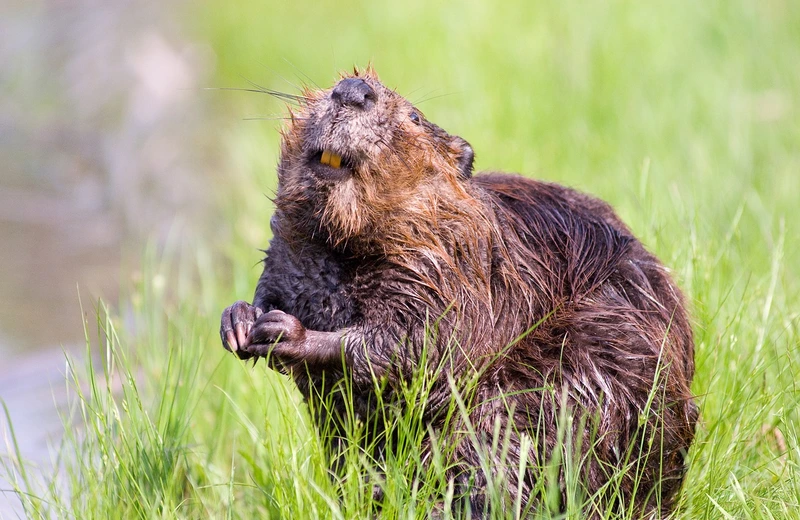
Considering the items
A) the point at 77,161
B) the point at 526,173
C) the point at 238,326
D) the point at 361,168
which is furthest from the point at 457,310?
the point at 77,161

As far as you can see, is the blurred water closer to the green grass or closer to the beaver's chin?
the green grass

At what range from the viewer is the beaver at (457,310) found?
2.45 m

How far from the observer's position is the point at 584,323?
2.56 m

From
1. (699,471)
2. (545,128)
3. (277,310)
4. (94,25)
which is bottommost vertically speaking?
(699,471)

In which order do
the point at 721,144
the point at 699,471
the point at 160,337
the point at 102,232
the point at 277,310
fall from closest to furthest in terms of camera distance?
1. the point at 277,310
2. the point at 699,471
3. the point at 160,337
4. the point at 721,144
5. the point at 102,232

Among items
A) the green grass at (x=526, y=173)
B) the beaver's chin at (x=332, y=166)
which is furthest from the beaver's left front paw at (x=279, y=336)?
the beaver's chin at (x=332, y=166)

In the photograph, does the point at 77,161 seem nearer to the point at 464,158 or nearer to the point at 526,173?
the point at 526,173

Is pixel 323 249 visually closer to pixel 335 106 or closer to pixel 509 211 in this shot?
pixel 335 106

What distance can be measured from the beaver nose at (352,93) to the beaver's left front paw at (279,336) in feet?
1.80

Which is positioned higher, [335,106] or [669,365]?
[335,106]

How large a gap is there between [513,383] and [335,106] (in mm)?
825

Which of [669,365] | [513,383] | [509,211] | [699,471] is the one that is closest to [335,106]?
[509,211]

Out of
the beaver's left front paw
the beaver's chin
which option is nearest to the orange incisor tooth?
the beaver's chin

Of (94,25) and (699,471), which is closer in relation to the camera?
(699,471)
